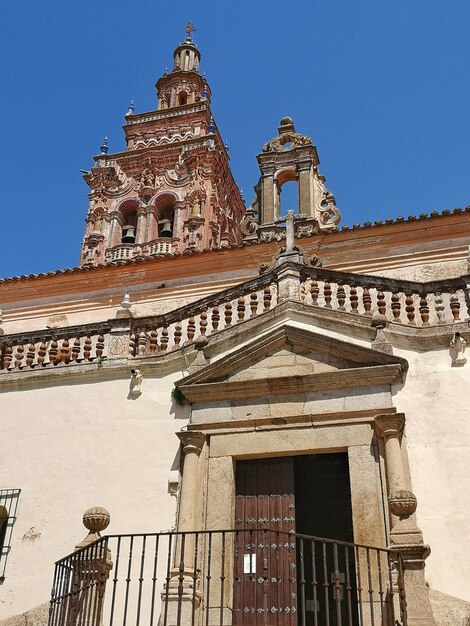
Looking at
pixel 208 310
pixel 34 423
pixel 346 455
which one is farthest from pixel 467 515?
pixel 34 423

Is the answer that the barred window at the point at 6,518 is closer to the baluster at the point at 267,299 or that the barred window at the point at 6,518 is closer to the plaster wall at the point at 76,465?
the plaster wall at the point at 76,465

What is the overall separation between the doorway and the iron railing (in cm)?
2

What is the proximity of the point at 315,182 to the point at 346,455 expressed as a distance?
39.5 ft

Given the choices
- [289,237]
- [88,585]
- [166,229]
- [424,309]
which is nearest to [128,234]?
[166,229]

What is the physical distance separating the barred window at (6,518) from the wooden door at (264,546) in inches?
116

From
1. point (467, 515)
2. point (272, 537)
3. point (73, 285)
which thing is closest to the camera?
point (467, 515)

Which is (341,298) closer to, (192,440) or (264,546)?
(192,440)

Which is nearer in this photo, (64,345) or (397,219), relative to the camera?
(64,345)

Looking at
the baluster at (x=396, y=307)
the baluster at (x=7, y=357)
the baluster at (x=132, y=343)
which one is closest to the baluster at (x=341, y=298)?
the baluster at (x=396, y=307)

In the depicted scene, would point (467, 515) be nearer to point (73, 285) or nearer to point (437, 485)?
point (437, 485)

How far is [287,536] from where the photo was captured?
810 centimetres

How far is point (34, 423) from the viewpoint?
1006cm

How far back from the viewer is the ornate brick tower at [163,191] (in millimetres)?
28891

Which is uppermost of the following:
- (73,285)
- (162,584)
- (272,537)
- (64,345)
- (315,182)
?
(315,182)
